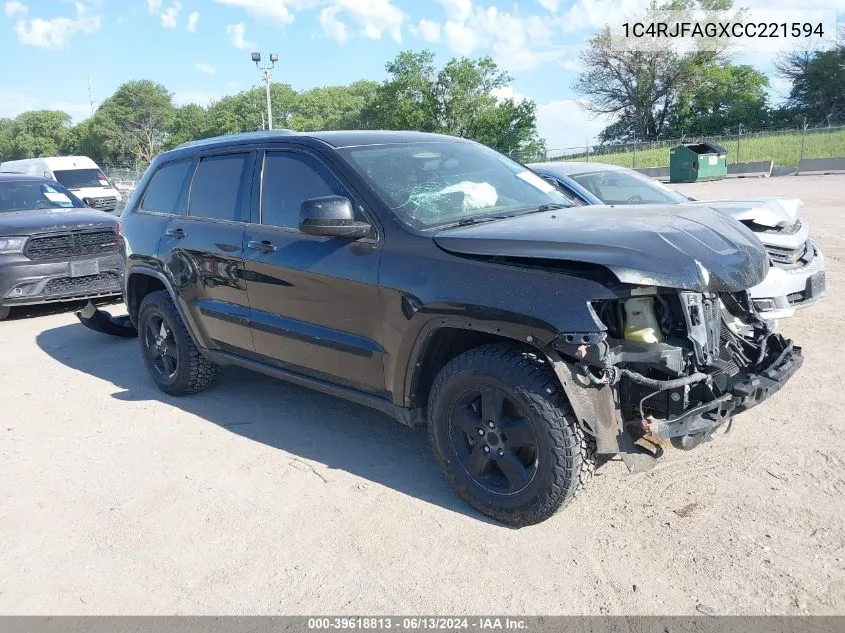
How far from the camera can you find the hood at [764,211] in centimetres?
607

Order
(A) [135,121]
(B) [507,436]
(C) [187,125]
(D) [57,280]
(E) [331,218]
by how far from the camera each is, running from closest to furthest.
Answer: (B) [507,436], (E) [331,218], (D) [57,280], (C) [187,125], (A) [135,121]

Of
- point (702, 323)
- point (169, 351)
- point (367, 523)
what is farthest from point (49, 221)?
point (702, 323)

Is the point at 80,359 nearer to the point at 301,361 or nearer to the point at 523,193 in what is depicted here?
the point at 301,361

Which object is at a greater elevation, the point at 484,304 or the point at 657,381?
the point at 484,304

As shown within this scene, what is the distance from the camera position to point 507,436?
3.33 meters

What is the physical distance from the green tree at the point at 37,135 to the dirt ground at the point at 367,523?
346ft

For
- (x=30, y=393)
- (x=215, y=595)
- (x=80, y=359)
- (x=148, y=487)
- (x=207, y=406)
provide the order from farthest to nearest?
1. (x=80, y=359)
2. (x=30, y=393)
3. (x=207, y=406)
4. (x=148, y=487)
5. (x=215, y=595)

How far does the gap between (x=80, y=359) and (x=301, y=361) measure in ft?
11.9

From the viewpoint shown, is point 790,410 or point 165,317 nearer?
point 790,410

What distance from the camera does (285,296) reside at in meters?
4.29

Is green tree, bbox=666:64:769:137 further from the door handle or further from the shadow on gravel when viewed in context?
the door handle

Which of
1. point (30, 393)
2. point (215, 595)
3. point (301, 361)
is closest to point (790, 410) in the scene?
point (301, 361)

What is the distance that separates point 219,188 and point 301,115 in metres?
93.7

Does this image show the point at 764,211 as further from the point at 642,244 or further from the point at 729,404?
the point at 642,244
